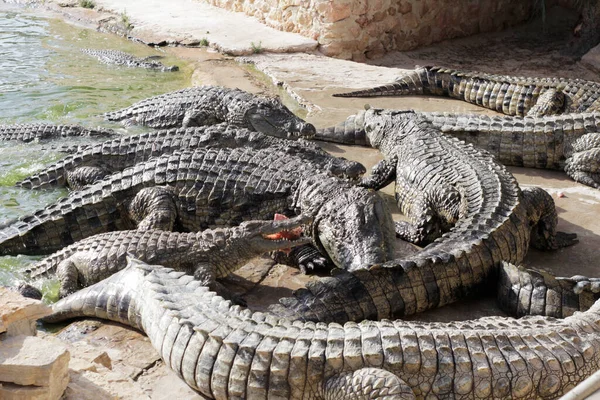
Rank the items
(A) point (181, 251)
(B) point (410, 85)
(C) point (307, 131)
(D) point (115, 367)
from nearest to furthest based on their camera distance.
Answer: (D) point (115, 367)
(A) point (181, 251)
(C) point (307, 131)
(B) point (410, 85)

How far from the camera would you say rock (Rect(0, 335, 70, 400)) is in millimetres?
2848

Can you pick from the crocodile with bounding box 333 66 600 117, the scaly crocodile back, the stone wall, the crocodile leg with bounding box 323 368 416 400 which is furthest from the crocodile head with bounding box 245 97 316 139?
the crocodile leg with bounding box 323 368 416 400

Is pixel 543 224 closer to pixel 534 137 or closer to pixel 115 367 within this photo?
pixel 534 137

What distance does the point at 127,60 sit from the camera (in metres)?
11.4

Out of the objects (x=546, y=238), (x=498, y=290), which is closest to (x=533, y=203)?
(x=546, y=238)

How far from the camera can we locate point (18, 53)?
39.4 ft

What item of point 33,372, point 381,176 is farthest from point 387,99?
point 33,372

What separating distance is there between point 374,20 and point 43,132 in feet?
18.3

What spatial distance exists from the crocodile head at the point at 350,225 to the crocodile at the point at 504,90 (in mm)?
4027

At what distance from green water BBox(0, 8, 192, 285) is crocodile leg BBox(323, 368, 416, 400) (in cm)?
380

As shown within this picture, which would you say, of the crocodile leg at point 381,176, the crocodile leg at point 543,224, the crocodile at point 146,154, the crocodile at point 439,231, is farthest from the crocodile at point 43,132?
the crocodile leg at point 543,224

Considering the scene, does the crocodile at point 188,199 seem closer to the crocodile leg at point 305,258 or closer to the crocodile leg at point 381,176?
the crocodile leg at point 305,258

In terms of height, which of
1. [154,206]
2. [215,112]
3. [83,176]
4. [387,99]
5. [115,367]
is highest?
[387,99]

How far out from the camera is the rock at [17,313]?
3091mm
